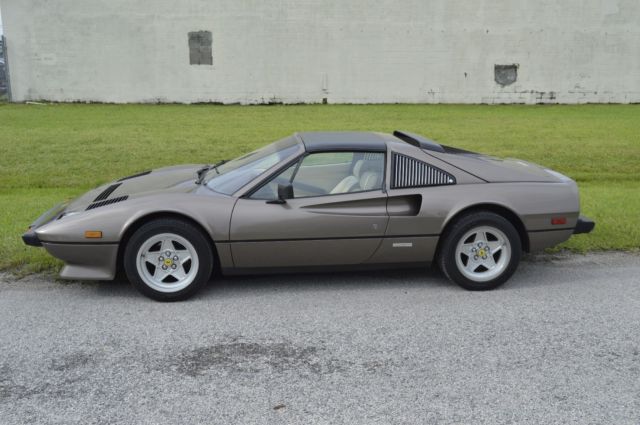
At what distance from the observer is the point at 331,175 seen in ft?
16.1

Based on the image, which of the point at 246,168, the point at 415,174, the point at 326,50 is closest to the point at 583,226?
the point at 415,174

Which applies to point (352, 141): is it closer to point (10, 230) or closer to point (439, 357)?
point (439, 357)

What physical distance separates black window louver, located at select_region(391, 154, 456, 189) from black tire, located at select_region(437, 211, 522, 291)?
352mm

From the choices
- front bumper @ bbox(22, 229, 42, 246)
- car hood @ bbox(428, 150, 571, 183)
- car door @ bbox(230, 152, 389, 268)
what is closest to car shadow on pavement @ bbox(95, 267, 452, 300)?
car door @ bbox(230, 152, 389, 268)

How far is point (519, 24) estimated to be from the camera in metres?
20.7

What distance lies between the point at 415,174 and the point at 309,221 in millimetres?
949

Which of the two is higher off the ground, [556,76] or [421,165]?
[556,76]

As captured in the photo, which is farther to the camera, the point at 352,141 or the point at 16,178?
the point at 16,178

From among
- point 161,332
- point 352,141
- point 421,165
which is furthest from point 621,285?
point 161,332

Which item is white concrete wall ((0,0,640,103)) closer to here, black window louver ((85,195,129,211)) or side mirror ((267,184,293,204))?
black window louver ((85,195,129,211))

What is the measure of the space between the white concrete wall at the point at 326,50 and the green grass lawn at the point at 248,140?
3.54 ft

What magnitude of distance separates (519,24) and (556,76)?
2315 mm

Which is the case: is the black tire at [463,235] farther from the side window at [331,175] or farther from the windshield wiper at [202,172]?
the windshield wiper at [202,172]

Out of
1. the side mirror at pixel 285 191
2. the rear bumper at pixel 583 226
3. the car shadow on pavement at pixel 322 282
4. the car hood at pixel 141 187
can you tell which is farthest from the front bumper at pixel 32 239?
the rear bumper at pixel 583 226
